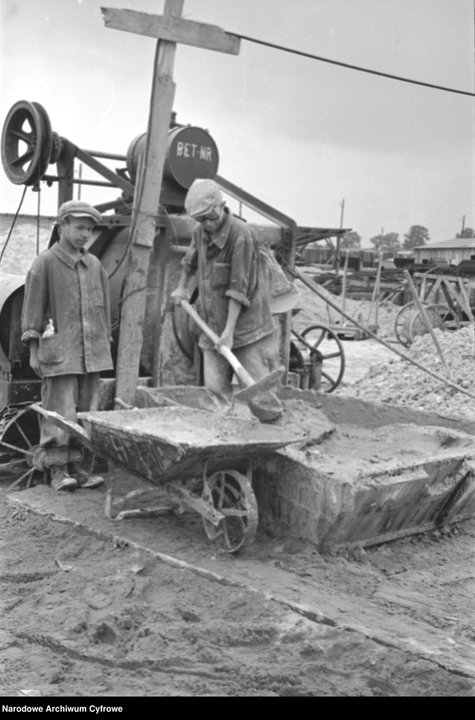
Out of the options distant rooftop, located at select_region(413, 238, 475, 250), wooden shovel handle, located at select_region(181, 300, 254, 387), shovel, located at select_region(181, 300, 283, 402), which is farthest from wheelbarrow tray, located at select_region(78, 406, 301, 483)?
distant rooftop, located at select_region(413, 238, 475, 250)

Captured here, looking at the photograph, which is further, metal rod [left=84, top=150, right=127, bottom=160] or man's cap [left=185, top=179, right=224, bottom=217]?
metal rod [left=84, top=150, right=127, bottom=160]

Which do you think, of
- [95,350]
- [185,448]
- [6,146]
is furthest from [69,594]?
[6,146]

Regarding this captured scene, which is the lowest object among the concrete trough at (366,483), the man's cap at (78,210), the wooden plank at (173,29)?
the concrete trough at (366,483)

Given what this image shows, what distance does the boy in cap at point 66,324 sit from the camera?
609cm

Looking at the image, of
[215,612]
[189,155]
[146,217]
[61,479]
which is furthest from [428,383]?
[215,612]

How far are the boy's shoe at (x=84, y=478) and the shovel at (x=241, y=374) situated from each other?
129 cm

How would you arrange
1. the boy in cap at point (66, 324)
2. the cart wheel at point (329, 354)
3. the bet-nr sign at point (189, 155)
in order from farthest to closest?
the cart wheel at point (329, 354), the bet-nr sign at point (189, 155), the boy in cap at point (66, 324)

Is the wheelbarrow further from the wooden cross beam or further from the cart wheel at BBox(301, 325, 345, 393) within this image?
the cart wheel at BBox(301, 325, 345, 393)

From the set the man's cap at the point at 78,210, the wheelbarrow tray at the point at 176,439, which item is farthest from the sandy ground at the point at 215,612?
the man's cap at the point at 78,210

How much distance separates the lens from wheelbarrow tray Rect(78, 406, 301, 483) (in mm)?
4812

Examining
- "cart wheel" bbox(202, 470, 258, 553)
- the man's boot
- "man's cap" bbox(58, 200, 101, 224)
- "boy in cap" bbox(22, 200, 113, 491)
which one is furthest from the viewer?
the man's boot

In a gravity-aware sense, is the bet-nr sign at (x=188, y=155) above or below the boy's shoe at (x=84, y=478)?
above

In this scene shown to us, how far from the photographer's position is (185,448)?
185 inches

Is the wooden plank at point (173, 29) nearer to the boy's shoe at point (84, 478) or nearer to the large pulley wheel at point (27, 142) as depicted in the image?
the large pulley wheel at point (27, 142)
